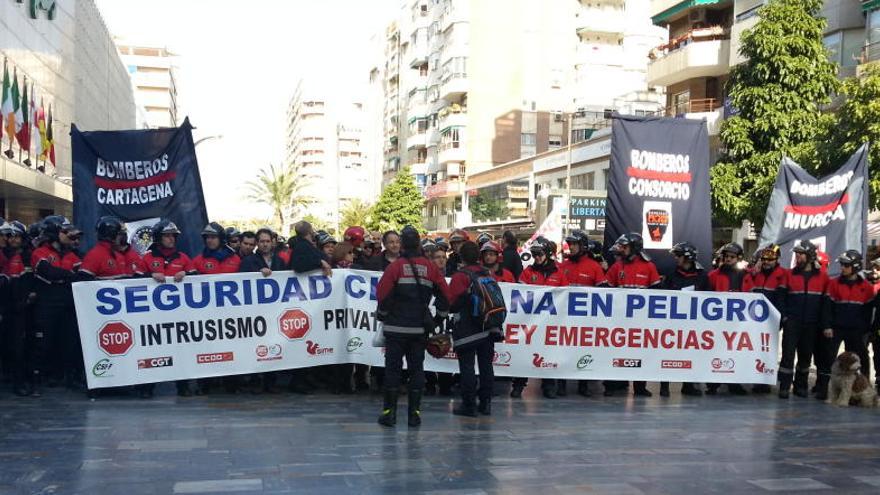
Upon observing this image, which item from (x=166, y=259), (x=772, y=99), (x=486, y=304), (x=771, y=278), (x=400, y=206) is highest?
(x=772, y=99)

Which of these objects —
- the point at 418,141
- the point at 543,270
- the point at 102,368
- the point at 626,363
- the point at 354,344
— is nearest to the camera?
the point at 102,368

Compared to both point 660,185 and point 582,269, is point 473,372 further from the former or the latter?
point 660,185

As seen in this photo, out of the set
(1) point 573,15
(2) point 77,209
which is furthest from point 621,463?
(1) point 573,15

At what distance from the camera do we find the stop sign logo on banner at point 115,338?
9867 mm

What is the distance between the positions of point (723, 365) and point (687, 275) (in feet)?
3.79

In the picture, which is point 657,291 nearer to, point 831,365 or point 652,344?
point 652,344

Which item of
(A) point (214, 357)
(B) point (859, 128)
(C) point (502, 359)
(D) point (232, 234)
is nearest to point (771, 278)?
(C) point (502, 359)

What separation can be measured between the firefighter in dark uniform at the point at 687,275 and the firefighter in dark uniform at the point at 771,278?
653mm

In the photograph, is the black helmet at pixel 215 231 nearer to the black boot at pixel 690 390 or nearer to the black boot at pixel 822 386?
the black boot at pixel 690 390

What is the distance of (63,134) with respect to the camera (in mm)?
43250

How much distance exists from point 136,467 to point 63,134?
1576 inches

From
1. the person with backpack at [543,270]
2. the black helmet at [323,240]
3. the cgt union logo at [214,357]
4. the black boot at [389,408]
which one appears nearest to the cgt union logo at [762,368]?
the person with backpack at [543,270]

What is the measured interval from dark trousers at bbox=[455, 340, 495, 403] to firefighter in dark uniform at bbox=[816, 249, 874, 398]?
170 inches

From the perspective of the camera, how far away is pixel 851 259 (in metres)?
10.8
